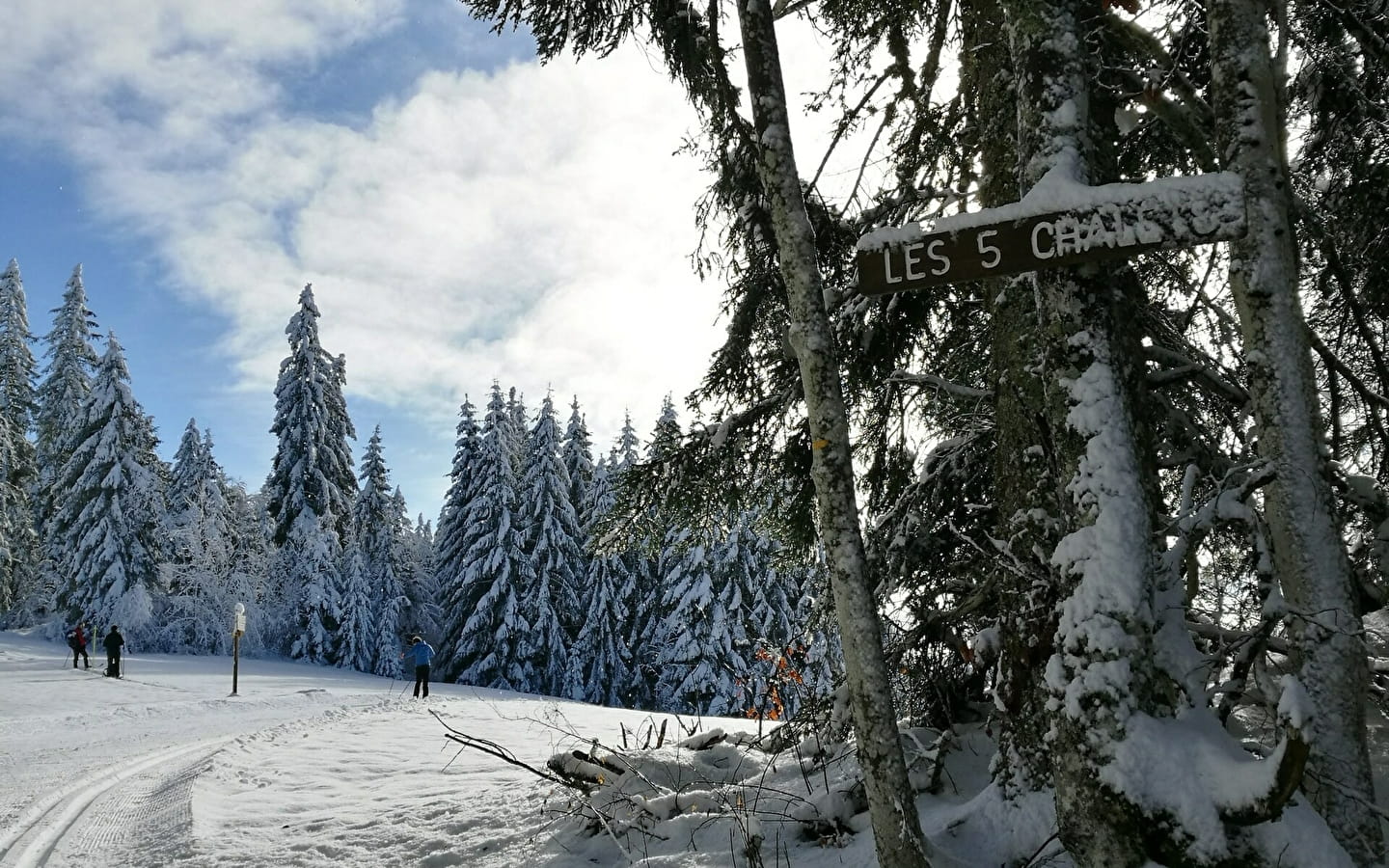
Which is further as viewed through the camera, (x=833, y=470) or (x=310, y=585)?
(x=310, y=585)

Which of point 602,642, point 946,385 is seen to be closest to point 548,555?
point 602,642

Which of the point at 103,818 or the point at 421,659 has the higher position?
the point at 421,659

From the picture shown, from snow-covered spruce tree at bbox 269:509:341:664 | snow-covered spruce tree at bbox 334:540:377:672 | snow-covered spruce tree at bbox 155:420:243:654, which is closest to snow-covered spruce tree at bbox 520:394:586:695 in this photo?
snow-covered spruce tree at bbox 334:540:377:672

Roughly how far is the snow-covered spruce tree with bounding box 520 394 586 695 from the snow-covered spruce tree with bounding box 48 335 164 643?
559 inches

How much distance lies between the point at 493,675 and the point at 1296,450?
3388cm

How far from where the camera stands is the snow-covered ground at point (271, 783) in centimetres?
567

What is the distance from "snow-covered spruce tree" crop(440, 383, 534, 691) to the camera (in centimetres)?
3331

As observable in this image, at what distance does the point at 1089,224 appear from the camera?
2.77 m

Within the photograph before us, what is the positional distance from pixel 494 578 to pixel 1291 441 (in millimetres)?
33188

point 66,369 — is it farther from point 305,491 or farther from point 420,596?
point 420,596

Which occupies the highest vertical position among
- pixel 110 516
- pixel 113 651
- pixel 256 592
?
pixel 110 516

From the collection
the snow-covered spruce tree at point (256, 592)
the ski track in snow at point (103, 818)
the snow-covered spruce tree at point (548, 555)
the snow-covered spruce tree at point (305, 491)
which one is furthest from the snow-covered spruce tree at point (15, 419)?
the ski track in snow at point (103, 818)

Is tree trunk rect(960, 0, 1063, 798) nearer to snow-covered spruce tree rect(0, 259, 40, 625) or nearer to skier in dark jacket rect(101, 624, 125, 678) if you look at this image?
skier in dark jacket rect(101, 624, 125, 678)

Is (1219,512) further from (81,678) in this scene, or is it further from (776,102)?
(81,678)
